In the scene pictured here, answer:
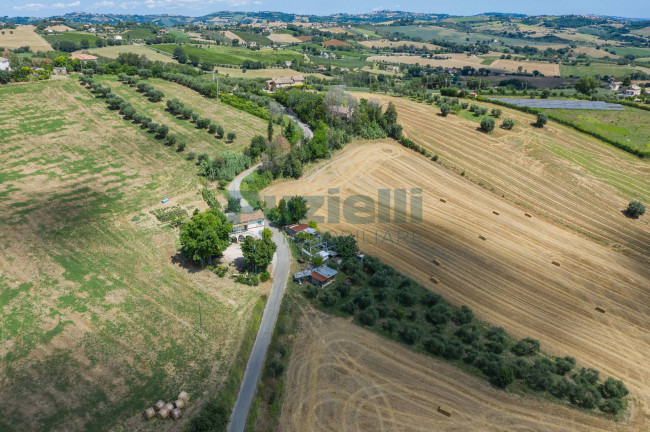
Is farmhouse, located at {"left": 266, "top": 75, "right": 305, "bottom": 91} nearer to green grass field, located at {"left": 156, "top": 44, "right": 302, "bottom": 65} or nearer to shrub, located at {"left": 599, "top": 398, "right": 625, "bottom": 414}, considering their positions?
green grass field, located at {"left": 156, "top": 44, "right": 302, "bottom": 65}

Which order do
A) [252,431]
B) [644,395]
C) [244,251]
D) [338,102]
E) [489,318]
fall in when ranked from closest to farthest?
[252,431] → [644,395] → [489,318] → [244,251] → [338,102]

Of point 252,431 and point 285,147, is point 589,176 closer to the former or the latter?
point 285,147

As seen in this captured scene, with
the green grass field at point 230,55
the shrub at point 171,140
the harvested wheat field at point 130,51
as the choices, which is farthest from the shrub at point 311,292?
the green grass field at point 230,55

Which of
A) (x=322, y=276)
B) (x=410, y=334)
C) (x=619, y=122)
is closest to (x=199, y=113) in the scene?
(x=322, y=276)

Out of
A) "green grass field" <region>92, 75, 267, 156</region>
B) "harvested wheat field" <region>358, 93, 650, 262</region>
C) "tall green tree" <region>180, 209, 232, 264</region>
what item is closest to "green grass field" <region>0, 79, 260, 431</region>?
"tall green tree" <region>180, 209, 232, 264</region>

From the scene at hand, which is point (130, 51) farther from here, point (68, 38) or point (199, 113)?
point (199, 113)

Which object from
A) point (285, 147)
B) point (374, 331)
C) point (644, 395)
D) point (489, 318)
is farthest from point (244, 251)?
point (644, 395)
